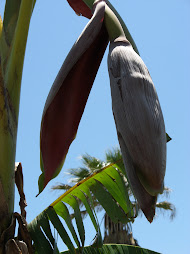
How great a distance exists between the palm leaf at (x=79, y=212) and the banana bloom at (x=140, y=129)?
1.23m

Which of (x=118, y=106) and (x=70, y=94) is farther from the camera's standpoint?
(x=70, y=94)

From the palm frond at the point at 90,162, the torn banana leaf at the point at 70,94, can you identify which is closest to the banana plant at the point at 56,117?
the torn banana leaf at the point at 70,94

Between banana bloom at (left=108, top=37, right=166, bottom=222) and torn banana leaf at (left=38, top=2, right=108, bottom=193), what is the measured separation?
0.08m

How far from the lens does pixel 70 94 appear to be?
1.98 feet

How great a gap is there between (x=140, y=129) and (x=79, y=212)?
1.50 metres

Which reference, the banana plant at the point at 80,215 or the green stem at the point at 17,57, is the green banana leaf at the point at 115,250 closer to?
the banana plant at the point at 80,215

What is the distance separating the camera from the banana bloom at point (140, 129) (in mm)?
448

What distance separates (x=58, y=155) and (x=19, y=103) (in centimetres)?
65

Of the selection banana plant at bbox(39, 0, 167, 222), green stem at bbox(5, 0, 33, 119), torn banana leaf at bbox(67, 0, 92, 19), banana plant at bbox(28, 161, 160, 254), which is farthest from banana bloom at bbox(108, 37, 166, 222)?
banana plant at bbox(28, 161, 160, 254)

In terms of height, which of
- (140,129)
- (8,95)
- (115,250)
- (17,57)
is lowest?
(115,250)

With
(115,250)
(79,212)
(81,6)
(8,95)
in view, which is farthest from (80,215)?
(81,6)

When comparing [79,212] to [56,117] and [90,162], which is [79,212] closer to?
[56,117]

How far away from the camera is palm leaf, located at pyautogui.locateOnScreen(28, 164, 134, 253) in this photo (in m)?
1.68

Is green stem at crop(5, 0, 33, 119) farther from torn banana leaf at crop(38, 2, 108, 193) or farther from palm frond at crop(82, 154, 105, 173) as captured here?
palm frond at crop(82, 154, 105, 173)
